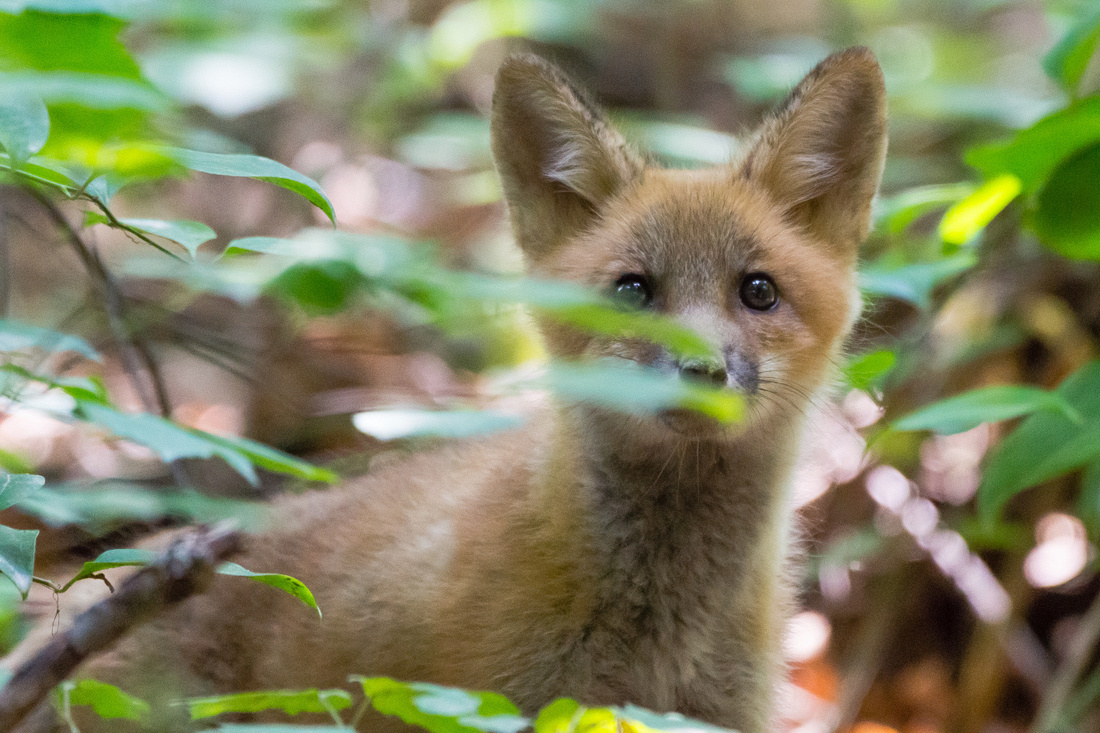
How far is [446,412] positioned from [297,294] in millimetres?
789

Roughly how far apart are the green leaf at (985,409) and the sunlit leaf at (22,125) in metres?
2.18

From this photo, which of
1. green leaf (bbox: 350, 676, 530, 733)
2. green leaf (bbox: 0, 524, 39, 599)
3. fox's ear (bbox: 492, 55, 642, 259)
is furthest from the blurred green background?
green leaf (bbox: 350, 676, 530, 733)

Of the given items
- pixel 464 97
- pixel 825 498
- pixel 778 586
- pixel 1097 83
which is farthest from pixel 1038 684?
pixel 464 97

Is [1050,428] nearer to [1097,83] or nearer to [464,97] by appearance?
[1097,83]

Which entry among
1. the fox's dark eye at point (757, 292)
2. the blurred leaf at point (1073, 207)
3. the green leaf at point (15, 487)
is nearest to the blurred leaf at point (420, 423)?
the fox's dark eye at point (757, 292)

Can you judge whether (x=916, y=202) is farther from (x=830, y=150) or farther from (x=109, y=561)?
(x=109, y=561)

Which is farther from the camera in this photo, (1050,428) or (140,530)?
(140,530)

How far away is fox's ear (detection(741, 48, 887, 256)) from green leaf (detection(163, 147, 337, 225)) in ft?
6.16

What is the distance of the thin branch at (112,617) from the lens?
1944mm

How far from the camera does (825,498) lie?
18.0 feet

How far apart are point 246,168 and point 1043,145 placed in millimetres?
2348

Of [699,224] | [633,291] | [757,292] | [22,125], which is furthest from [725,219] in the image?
[22,125]

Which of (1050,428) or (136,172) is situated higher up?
(136,172)

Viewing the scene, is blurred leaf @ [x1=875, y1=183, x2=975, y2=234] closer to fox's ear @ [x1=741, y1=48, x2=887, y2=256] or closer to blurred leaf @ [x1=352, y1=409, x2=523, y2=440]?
fox's ear @ [x1=741, y1=48, x2=887, y2=256]
